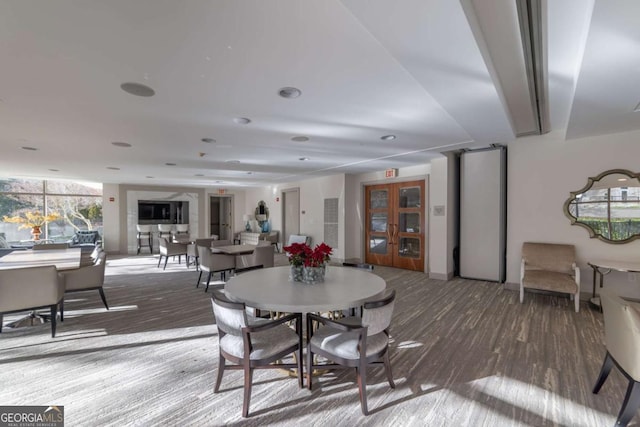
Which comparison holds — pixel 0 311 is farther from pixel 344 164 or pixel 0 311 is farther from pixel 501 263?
pixel 501 263

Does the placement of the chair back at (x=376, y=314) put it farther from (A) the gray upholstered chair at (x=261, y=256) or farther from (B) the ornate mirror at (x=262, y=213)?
(B) the ornate mirror at (x=262, y=213)

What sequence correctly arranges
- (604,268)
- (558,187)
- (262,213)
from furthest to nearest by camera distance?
(262,213) → (558,187) → (604,268)

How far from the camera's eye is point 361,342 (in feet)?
6.13

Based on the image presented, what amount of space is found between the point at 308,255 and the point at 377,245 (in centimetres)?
523

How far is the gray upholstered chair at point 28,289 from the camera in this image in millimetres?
2896

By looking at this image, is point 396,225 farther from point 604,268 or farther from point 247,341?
point 247,341

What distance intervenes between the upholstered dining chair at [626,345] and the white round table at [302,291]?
1.51m

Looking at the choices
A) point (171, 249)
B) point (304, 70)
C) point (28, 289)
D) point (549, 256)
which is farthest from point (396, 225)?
point (28, 289)

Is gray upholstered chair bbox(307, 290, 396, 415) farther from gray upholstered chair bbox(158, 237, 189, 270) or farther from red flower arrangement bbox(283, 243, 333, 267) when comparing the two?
gray upholstered chair bbox(158, 237, 189, 270)

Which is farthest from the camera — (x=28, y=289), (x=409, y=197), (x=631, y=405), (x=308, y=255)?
(x=409, y=197)

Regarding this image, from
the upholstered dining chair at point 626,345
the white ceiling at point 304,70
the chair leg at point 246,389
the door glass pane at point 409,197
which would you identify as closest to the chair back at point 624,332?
the upholstered dining chair at point 626,345

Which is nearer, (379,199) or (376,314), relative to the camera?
(376,314)

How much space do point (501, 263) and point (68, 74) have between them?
6404 millimetres

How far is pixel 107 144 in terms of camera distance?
4535mm
